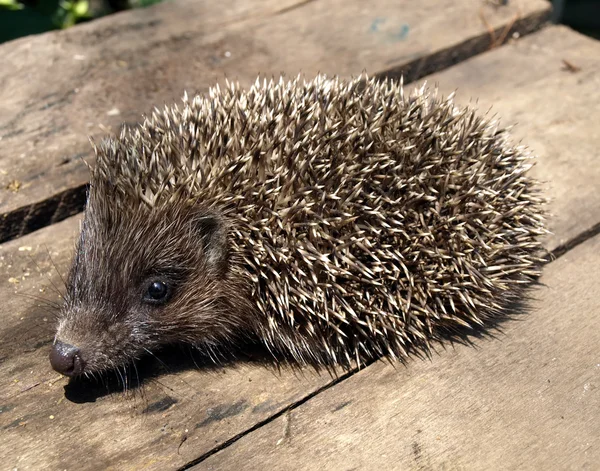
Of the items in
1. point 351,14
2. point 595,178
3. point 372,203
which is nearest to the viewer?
point 372,203

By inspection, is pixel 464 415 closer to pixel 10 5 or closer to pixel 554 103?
pixel 554 103

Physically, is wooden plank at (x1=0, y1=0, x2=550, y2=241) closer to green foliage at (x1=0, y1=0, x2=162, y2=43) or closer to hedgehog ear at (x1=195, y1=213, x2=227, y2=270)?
hedgehog ear at (x1=195, y1=213, x2=227, y2=270)

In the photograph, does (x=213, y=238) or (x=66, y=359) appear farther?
(x=213, y=238)

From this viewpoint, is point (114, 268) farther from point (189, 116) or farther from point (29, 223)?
point (29, 223)

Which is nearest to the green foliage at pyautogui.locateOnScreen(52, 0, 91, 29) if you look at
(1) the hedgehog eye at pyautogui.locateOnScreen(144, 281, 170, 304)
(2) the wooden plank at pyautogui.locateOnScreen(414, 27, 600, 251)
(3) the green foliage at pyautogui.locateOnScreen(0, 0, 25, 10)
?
(3) the green foliage at pyautogui.locateOnScreen(0, 0, 25, 10)

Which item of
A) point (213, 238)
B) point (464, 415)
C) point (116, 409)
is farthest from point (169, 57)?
point (464, 415)

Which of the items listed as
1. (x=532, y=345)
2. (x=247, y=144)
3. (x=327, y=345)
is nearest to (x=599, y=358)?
(x=532, y=345)
